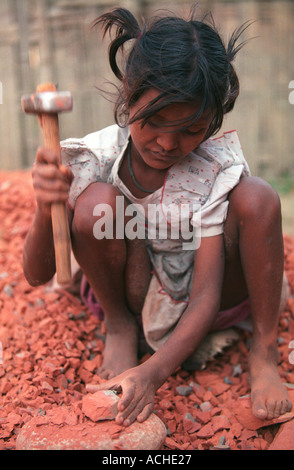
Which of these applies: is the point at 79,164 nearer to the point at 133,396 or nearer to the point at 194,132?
the point at 194,132

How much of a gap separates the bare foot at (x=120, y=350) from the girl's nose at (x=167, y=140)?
784 millimetres

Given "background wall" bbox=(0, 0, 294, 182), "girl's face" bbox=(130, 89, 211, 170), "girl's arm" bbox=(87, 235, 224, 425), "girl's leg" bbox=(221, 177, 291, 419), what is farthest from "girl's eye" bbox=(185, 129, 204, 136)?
"background wall" bbox=(0, 0, 294, 182)

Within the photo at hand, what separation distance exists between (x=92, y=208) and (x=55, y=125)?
393 mm

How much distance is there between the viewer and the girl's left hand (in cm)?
143

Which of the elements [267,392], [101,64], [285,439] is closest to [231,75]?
[267,392]

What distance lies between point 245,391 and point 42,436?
0.84 meters

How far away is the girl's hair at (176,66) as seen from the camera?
1507 millimetres

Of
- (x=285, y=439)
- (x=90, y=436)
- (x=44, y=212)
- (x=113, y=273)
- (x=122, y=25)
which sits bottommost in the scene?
(x=285, y=439)

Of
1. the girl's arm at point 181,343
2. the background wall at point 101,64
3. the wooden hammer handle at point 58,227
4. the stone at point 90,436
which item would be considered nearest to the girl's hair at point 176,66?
the wooden hammer handle at point 58,227

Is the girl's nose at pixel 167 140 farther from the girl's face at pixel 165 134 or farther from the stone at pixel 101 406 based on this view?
the stone at pixel 101 406

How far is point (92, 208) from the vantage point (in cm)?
171

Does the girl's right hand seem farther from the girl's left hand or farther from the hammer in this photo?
the girl's left hand

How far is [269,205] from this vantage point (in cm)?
170
